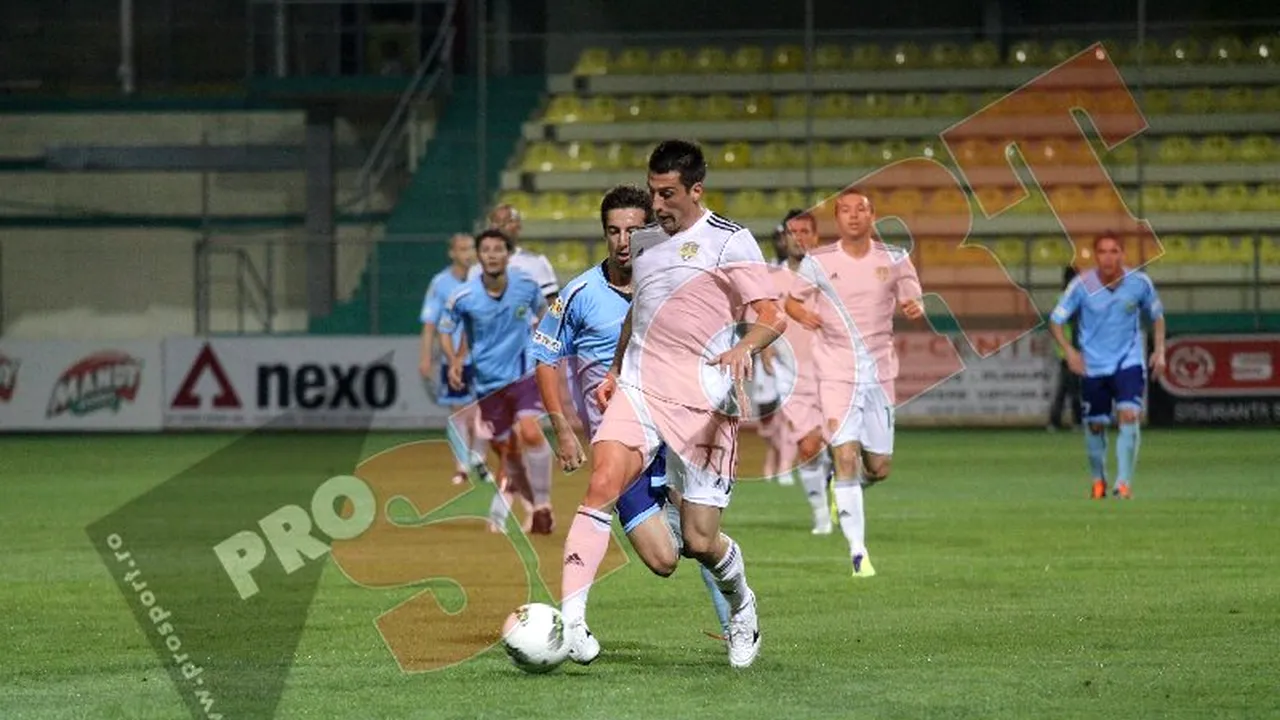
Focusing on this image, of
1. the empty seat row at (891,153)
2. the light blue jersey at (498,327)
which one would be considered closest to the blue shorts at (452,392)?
the light blue jersey at (498,327)

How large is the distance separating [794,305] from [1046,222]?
18.4 metres

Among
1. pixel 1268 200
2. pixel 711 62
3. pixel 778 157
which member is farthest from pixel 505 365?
pixel 711 62

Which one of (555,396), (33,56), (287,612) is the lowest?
(287,612)

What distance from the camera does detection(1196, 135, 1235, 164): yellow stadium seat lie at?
33156mm

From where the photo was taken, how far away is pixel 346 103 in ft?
115

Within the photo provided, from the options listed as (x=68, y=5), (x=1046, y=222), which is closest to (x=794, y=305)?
Answer: (x=1046, y=222)

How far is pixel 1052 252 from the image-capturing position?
102 ft

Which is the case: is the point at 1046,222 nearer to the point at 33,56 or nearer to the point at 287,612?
the point at 33,56

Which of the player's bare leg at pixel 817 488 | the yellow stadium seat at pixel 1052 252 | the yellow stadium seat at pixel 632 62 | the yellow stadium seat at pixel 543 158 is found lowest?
the player's bare leg at pixel 817 488

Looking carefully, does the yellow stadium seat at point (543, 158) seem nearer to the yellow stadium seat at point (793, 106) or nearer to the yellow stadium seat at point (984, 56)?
the yellow stadium seat at point (793, 106)

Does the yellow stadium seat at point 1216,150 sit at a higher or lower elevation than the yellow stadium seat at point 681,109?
lower

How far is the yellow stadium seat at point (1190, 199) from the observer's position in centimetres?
3250

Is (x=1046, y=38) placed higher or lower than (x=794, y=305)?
higher

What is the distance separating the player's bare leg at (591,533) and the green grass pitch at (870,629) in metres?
0.17
